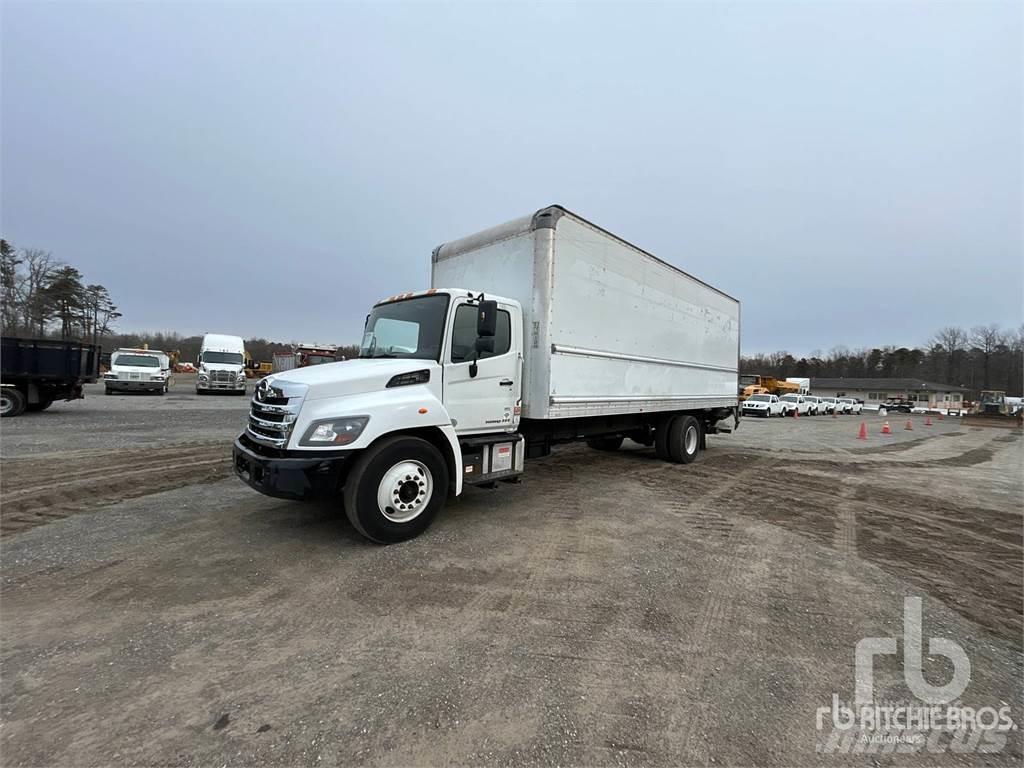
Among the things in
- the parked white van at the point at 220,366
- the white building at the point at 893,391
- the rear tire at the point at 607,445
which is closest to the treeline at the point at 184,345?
the parked white van at the point at 220,366

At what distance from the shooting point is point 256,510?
509 cm

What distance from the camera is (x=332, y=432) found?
386 centimetres

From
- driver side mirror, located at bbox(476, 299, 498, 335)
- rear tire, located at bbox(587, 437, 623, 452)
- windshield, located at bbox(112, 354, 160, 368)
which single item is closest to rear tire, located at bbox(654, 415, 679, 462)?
rear tire, located at bbox(587, 437, 623, 452)

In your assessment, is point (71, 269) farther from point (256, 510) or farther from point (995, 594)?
point (995, 594)

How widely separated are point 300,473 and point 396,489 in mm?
840

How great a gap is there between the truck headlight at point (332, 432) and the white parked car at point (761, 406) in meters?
30.6

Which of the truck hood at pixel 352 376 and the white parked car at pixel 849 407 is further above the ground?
the truck hood at pixel 352 376

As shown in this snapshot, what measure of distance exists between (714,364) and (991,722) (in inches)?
306

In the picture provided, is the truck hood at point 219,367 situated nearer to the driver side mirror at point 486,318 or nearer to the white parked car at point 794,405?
the driver side mirror at point 486,318

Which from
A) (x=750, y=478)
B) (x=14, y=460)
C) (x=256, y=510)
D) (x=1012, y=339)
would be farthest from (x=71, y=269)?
(x=1012, y=339)

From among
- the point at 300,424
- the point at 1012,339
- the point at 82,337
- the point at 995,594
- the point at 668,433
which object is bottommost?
the point at 995,594

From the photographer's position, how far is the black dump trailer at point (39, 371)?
11.8 metres

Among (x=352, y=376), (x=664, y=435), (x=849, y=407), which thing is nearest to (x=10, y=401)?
(x=352, y=376)

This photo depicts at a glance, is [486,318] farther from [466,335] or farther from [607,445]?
[607,445]
